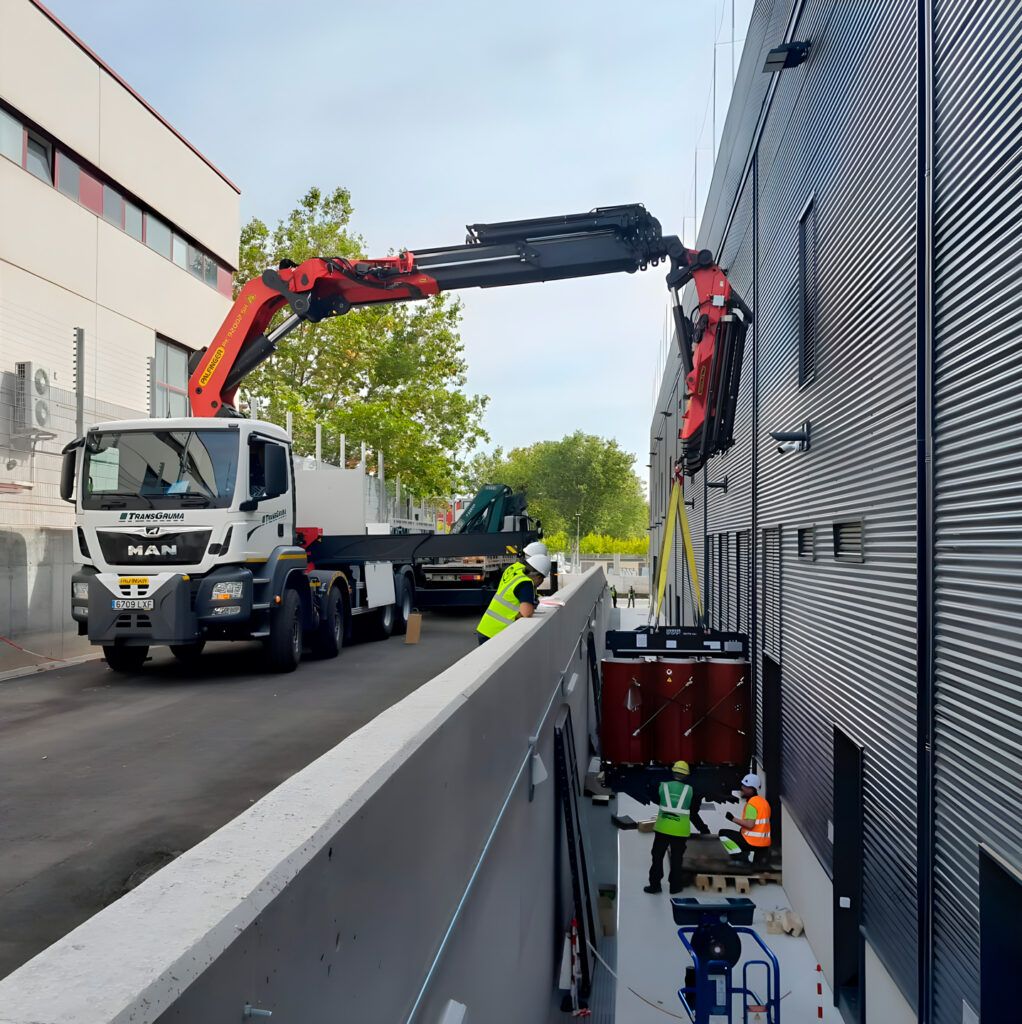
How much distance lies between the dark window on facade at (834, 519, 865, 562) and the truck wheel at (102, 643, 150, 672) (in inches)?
333

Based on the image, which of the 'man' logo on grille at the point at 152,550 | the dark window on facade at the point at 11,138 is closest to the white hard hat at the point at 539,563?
the 'man' logo on grille at the point at 152,550

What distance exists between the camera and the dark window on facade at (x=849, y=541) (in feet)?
25.3

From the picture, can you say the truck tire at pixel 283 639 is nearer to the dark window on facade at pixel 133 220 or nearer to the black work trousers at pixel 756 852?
the black work trousers at pixel 756 852

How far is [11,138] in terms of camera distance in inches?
606

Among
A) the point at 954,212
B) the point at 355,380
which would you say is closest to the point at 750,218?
the point at 954,212

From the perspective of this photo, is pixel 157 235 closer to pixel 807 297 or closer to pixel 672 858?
pixel 807 297

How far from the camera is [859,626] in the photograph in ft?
24.9

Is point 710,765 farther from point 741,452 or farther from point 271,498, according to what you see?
point 271,498

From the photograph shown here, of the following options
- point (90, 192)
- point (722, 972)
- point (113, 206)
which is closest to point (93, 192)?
point (90, 192)

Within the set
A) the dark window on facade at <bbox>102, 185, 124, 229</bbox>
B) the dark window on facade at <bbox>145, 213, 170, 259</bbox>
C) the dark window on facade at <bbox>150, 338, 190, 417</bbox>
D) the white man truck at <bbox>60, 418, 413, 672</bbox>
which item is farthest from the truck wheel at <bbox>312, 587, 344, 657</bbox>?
the dark window on facade at <bbox>145, 213, 170, 259</bbox>

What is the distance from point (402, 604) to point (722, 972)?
33.4 ft

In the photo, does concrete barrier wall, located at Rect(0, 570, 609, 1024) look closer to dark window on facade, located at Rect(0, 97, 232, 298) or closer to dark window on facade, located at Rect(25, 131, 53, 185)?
dark window on facade, located at Rect(0, 97, 232, 298)

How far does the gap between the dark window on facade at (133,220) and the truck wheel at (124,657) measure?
1088 cm

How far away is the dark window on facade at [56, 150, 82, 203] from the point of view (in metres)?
16.9
